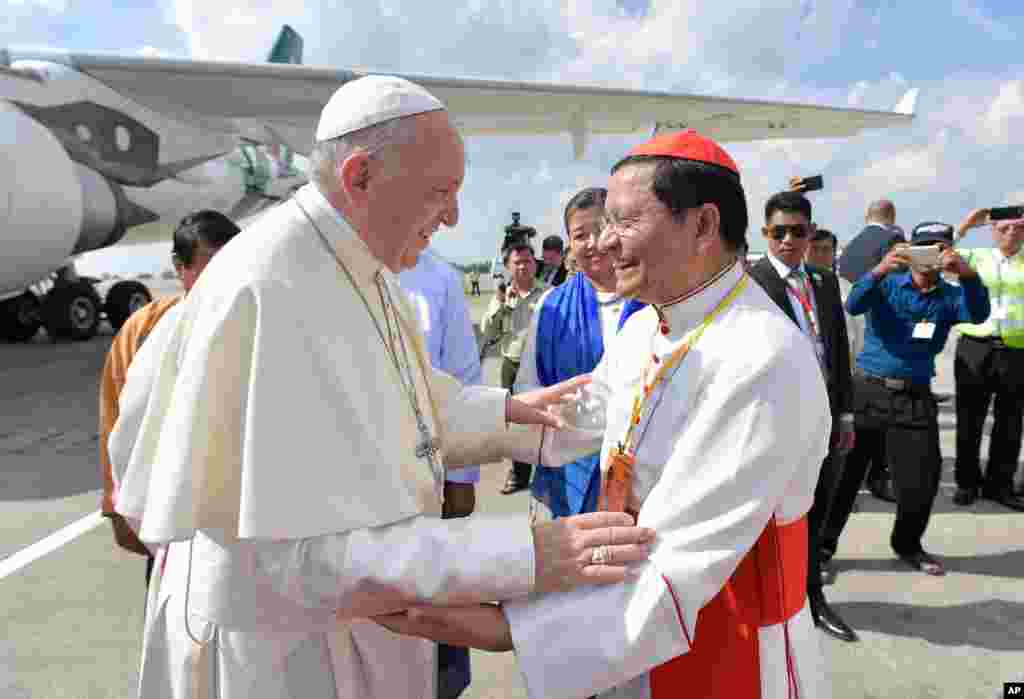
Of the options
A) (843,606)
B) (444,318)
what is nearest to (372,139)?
(444,318)

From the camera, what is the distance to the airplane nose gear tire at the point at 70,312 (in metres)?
14.0

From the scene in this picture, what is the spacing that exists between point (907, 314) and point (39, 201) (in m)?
9.21

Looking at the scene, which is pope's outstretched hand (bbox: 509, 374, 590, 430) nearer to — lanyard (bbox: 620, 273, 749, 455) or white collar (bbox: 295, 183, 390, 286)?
lanyard (bbox: 620, 273, 749, 455)

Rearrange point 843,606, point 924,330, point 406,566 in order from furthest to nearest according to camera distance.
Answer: point 924,330 < point 843,606 < point 406,566

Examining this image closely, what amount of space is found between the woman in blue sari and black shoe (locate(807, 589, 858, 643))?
142cm

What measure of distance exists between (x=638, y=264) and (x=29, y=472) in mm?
6169

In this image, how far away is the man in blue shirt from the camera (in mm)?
3650

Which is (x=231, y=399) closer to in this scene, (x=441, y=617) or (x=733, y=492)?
(x=441, y=617)

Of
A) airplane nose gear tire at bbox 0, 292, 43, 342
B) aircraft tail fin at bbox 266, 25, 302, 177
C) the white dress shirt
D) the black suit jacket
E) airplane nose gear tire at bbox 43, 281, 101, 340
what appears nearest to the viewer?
the white dress shirt

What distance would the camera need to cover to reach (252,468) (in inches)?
42.2

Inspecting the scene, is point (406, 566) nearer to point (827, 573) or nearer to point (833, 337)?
point (833, 337)

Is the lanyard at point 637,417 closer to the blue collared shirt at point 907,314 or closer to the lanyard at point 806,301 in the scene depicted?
the lanyard at point 806,301

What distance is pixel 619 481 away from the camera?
137 cm

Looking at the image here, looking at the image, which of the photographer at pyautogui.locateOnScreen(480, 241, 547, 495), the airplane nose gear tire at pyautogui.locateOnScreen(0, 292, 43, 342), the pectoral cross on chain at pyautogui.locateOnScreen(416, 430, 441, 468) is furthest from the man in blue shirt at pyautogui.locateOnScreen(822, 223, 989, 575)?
the airplane nose gear tire at pyautogui.locateOnScreen(0, 292, 43, 342)
